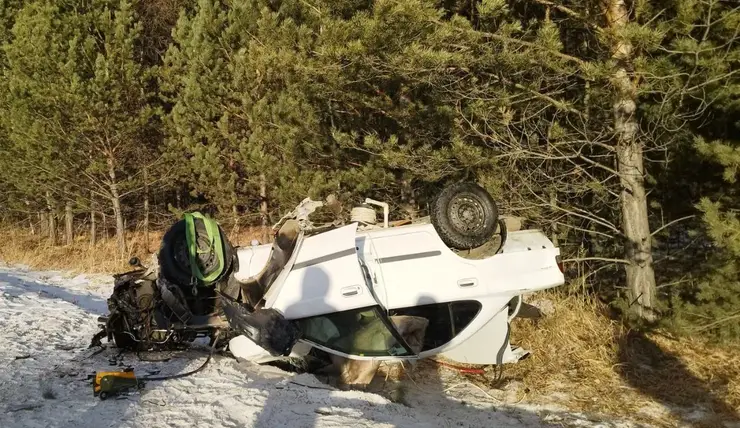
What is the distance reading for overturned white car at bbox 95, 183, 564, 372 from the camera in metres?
5.46

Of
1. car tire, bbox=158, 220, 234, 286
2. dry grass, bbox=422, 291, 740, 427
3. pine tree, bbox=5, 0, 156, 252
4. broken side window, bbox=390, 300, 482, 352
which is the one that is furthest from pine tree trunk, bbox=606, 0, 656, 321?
pine tree, bbox=5, 0, 156, 252

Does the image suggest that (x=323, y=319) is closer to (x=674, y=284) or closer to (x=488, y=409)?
(x=488, y=409)

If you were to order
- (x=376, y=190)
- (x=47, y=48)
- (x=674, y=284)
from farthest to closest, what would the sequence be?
(x=47, y=48) → (x=376, y=190) → (x=674, y=284)

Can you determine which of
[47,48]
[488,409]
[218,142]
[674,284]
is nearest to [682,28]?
A: [674,284]

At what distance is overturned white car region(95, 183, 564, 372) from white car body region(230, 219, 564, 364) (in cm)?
1

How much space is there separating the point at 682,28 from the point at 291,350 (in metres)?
5.23

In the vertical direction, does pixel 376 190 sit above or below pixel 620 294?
above

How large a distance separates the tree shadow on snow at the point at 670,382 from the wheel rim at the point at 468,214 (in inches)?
99.3

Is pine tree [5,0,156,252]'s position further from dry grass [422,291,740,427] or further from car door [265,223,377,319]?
dry grass [422,291,740,427]

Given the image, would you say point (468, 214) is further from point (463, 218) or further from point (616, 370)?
point (616, 370)

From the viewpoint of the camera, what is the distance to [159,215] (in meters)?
19.7

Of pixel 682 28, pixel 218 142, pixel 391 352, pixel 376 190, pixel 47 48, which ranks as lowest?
pixel 391 352

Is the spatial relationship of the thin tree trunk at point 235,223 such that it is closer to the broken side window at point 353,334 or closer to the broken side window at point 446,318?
the broken side window at point 353,334

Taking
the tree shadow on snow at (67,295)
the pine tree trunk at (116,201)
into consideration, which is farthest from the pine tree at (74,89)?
the tree shadow on snow at (67,295)
